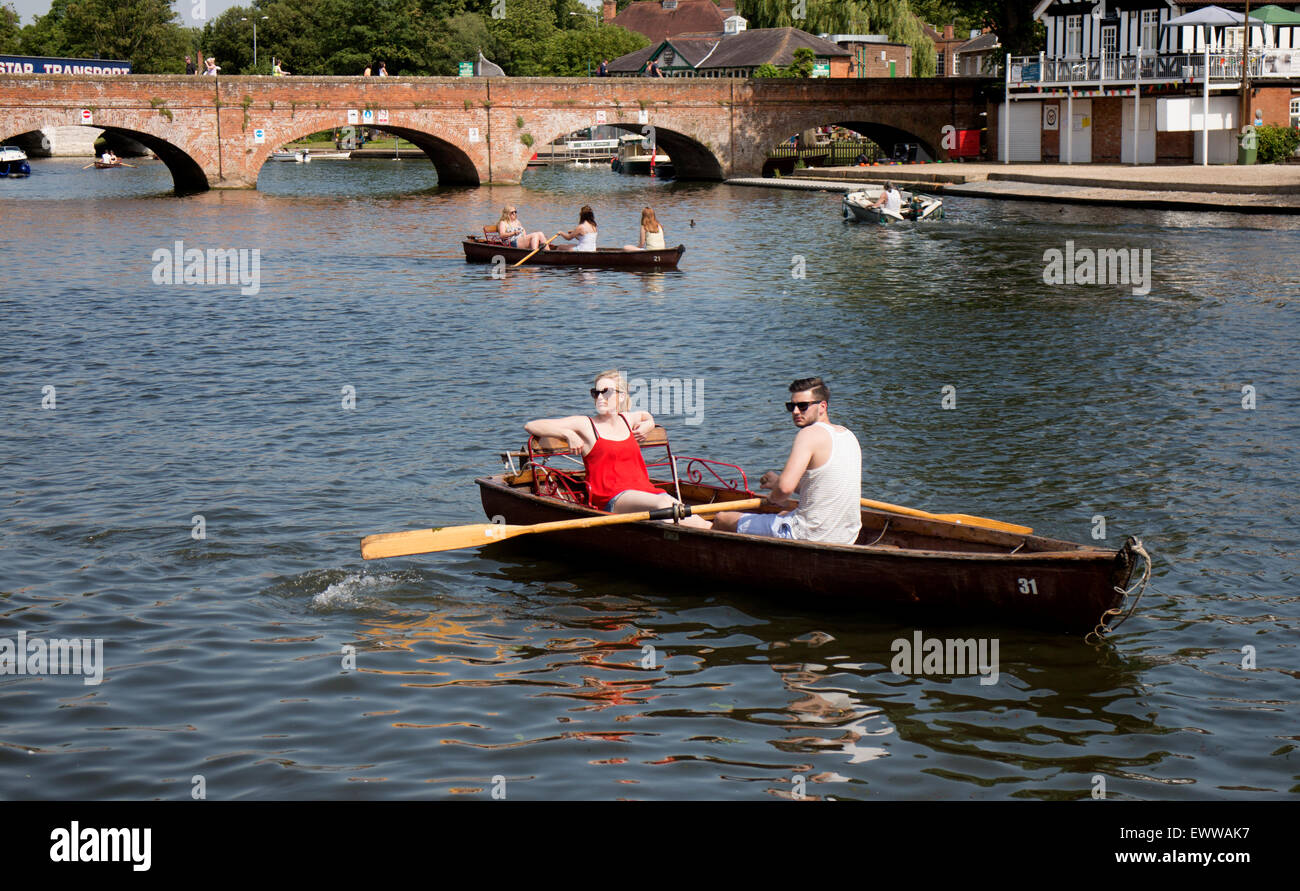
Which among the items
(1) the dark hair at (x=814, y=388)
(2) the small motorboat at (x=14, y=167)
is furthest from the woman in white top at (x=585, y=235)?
(2) the small motorboat at (x=14, y=167)

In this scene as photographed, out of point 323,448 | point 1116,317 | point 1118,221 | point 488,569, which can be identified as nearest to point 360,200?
point 1118,221

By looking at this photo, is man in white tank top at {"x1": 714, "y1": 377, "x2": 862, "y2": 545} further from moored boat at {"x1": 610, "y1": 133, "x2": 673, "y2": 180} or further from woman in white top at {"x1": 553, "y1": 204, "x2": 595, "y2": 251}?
moored boat at {"x1": 610, "y1": 133, "x2": 673, "y2": 180}

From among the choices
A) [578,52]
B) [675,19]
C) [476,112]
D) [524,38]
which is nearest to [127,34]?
Answer: [524,38]

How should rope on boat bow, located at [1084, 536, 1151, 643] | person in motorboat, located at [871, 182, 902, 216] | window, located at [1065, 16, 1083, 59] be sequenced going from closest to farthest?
rope on boat bow, located at [1084, 536, 1151, 643]
person in motorboat, located at [871, 182, 902, 216]
window, located at [1065, 16, 1083, 59]

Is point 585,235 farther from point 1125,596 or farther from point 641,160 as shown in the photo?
point 641,160

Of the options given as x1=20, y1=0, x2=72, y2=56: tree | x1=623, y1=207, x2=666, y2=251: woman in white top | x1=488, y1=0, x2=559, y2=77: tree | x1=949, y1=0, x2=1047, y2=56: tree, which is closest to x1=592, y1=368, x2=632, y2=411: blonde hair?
x1=623, y1=207, x2=666, y2=251: woman in white top

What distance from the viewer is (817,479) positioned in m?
10.3

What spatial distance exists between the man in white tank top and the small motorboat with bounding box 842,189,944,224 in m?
30.0

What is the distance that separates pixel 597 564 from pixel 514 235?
69.5ft

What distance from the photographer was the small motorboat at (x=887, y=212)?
39500 mm

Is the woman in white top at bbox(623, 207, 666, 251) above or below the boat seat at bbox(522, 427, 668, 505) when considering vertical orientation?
above

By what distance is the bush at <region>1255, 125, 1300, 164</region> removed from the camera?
157ft

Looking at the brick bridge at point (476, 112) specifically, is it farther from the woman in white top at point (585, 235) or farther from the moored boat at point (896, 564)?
the moored boat at point (896, 564)

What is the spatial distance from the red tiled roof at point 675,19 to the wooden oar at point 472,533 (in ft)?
376
